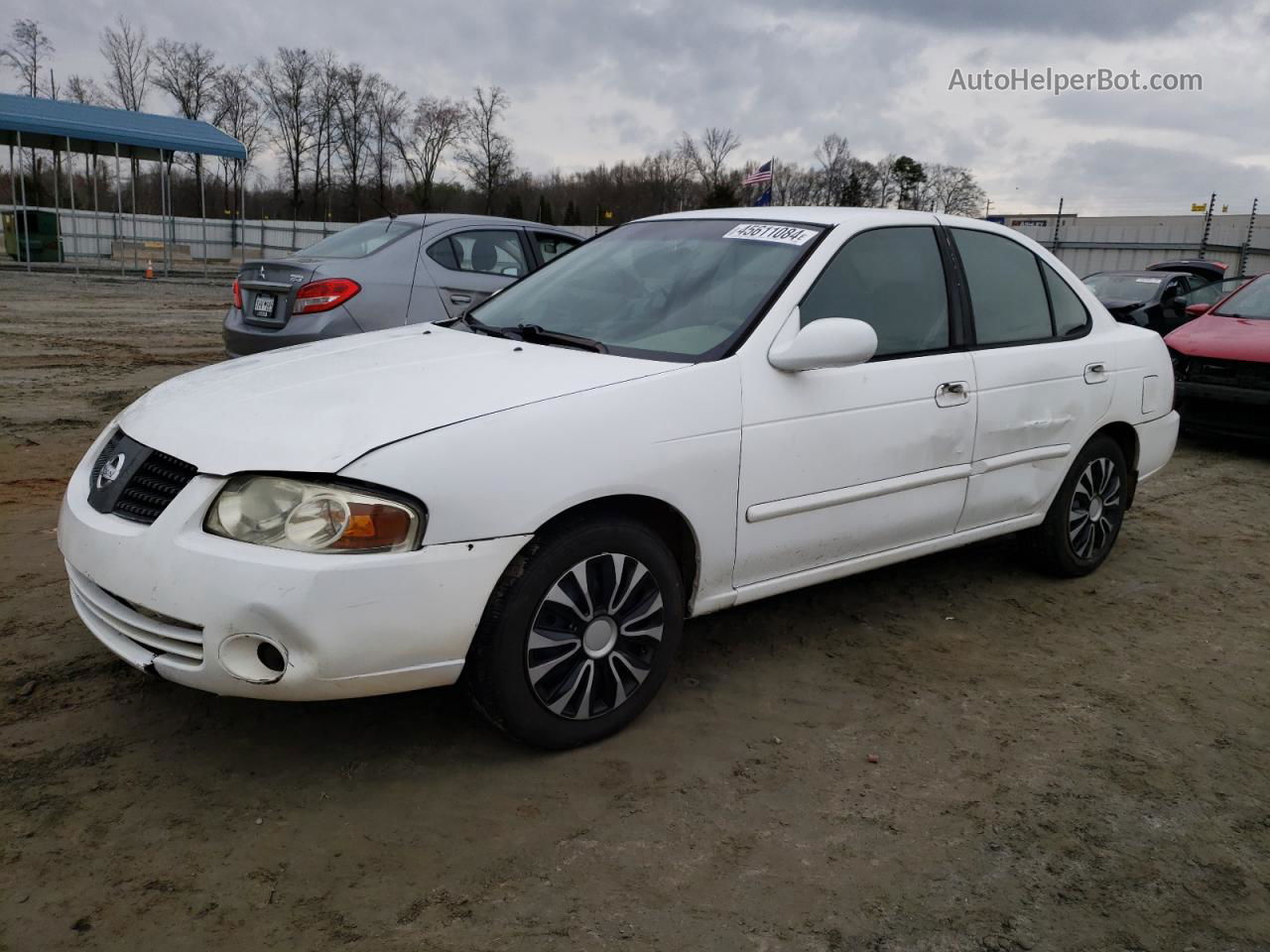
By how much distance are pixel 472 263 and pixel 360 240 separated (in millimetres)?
877

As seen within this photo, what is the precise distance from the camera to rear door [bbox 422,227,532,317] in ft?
24.6

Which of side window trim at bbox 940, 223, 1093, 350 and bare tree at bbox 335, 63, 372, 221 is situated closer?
side window trim at bbox 940, 223, 1093, 350

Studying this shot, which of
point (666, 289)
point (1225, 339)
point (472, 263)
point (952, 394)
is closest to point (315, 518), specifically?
point (666, 289)

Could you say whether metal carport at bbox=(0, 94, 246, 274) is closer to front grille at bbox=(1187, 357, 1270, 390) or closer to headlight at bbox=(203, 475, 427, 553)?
front grille at bbox=(1187, 357, 1270, 390)

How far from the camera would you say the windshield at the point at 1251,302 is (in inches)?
357

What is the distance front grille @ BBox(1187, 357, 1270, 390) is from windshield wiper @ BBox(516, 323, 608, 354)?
687 cm

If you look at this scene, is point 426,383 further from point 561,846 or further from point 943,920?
point 943,920

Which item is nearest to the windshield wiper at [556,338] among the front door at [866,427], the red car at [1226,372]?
the front door at [866,427]

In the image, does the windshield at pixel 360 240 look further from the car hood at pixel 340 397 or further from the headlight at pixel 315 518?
the headlight at pixel 315 518

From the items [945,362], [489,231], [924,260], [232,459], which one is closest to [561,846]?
[232,459]

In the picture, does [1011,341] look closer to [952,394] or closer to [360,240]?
[952,394]

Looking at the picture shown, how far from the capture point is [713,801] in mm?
2895

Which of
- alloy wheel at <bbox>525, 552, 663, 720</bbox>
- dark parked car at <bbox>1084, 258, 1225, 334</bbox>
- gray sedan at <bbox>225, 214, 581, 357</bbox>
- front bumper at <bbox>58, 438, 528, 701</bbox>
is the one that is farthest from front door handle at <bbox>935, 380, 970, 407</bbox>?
dark parked car at <bbox>1084, 258, 1225, 334</bbox>

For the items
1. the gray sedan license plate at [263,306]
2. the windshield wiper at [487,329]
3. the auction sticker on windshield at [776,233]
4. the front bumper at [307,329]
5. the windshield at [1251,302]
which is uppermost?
the auction sticker on windshield at [776,233]
